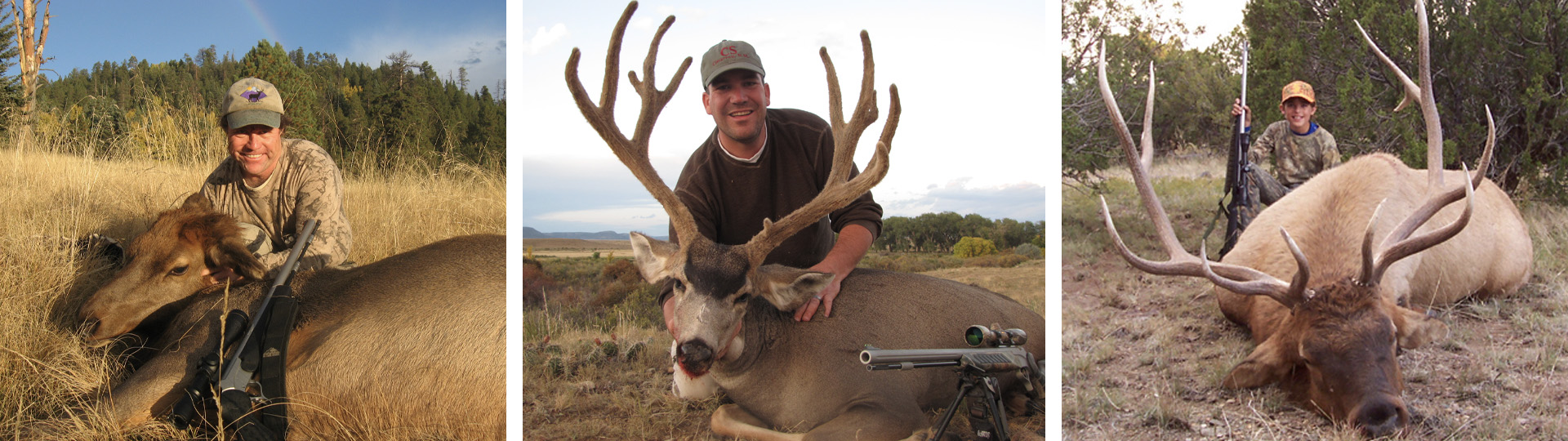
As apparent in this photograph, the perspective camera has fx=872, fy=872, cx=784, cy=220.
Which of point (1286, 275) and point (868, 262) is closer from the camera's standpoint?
point (868, 262)

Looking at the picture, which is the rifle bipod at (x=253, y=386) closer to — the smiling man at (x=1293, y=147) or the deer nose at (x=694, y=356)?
the deer nose at (x=694, y=356)

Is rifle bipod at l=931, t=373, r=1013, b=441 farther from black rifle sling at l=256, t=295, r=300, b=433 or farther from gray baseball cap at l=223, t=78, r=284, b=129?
gray baseball cap at l=223, t=78, r=284, b=129

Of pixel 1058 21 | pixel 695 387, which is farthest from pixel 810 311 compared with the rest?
pixel 1058 21

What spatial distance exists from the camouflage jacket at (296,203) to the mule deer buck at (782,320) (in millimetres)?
1515

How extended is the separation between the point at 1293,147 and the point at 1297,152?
0.04m

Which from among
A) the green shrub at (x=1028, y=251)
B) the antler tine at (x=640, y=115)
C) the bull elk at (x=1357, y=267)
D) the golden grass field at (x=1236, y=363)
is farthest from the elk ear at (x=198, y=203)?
the golden grass field at (x=1236, y=363)

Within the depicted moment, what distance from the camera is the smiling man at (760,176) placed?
130 inches

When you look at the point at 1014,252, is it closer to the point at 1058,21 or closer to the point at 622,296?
the point at 1058,21

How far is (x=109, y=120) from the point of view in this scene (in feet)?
17.1

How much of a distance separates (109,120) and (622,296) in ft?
12.1

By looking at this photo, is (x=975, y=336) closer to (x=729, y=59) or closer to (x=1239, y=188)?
(x=729, y=59)

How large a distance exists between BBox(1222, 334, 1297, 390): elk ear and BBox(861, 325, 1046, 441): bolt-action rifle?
1385 mm

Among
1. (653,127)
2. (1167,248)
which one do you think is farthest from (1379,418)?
(653,127)

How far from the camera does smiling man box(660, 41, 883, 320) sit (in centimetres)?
329
